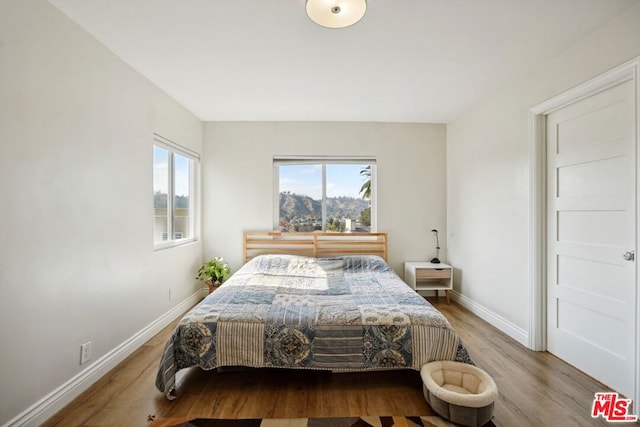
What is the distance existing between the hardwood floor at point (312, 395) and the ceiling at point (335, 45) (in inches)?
97.1

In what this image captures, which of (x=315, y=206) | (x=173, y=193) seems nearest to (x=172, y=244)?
(x=173, y=193)

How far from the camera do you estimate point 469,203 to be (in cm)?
359

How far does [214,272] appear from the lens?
142 inches

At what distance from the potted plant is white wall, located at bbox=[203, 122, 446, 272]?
0.91 feet

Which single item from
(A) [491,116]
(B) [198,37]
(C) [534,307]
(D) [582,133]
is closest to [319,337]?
(C) [534,307]

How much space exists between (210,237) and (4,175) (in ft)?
8.42

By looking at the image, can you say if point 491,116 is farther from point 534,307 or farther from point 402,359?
point 402,359

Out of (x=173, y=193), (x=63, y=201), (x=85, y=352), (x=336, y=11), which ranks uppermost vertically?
(x=336, y=11)

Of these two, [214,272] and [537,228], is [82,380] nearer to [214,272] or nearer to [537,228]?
[214,272]

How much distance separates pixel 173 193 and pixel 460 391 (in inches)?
131

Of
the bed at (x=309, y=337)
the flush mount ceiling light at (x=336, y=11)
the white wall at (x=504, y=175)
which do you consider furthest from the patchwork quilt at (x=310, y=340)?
the flush mount ceiling light at (x=336, y=11)

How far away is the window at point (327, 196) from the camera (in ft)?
13.7

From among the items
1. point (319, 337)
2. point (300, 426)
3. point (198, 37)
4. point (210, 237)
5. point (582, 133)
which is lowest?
point (300, 426)

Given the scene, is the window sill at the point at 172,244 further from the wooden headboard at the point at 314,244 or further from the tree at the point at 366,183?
the tree at the point at 366,183
